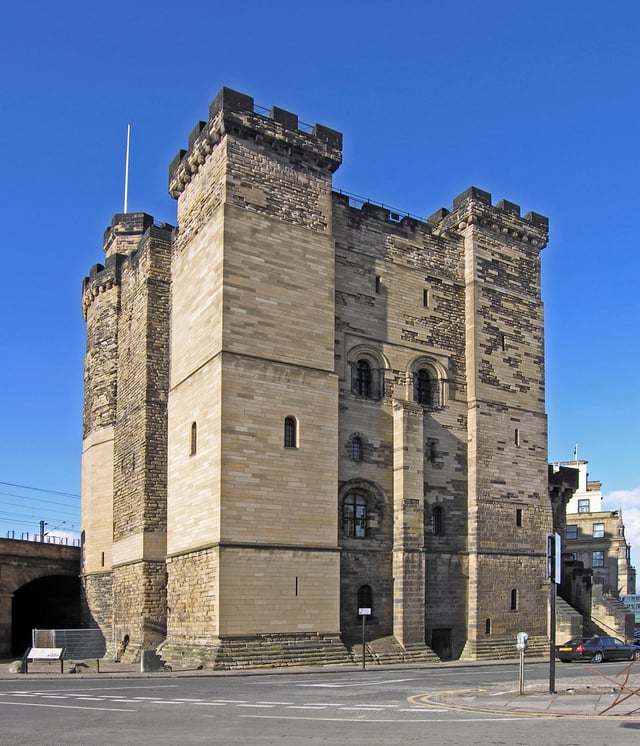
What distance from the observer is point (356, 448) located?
32469 mm

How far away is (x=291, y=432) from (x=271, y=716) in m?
15.6

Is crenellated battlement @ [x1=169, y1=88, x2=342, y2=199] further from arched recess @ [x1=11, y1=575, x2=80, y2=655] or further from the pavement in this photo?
arched recess @ [x1=11, y1=575, x2=80, y2=655]

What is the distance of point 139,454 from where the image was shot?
34.9m

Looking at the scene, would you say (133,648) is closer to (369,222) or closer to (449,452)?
(449,452)

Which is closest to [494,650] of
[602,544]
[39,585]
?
[39,585]

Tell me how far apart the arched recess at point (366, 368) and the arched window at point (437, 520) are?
4913 mm

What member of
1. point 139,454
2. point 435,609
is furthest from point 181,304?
point 435,609

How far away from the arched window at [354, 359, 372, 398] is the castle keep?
0.18 feet

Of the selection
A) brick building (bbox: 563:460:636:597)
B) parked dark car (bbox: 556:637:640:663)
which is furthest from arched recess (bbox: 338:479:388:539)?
brick building (bbox: 563:460:636:597)

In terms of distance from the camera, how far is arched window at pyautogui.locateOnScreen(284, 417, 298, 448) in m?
30.0

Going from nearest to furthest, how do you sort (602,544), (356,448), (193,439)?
(193,439) → (356,448) → (602,544)

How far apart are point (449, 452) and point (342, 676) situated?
11.8 m

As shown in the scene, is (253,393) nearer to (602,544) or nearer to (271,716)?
(271,716)

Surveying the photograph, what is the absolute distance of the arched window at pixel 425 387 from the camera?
35.0 m
